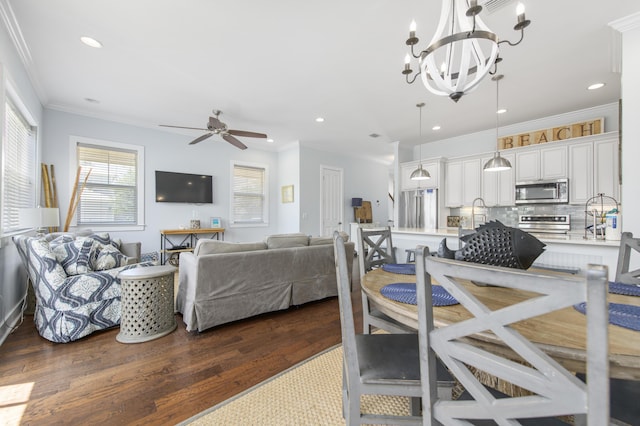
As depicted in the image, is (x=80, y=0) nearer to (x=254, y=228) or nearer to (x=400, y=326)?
(x=400, y=326)

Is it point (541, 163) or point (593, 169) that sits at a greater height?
point (541, 163)

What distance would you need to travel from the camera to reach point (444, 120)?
4.81 metres

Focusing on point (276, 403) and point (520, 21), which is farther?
point (276, 403)

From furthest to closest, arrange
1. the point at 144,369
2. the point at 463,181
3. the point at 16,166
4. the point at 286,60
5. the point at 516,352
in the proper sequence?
the point at 463,181
the point at 16,166
the point at 286,60
the point at 144,369
the point at 516,352

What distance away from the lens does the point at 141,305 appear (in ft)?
7.82

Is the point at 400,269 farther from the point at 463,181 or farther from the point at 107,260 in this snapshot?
the point at 463,181

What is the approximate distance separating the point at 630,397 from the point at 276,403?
1.55 metres

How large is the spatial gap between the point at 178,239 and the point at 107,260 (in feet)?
7.77

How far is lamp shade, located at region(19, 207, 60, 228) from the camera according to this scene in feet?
8.45

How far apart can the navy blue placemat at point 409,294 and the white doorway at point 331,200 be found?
529 centimetres

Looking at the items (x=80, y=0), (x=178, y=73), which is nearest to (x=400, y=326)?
(x=80, y=0)

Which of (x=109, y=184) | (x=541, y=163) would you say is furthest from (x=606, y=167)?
(x=109, y=184)

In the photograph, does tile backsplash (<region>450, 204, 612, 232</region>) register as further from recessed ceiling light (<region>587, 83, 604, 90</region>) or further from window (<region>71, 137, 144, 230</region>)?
window (<region>71, 137, 144, 230</region>)

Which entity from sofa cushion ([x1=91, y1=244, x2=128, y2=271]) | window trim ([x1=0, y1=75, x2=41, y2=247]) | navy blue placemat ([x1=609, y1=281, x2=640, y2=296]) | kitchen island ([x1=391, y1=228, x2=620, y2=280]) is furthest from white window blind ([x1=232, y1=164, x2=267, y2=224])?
navy blue placemat ([x1=609, y1=281, x2=640, y2=296])
